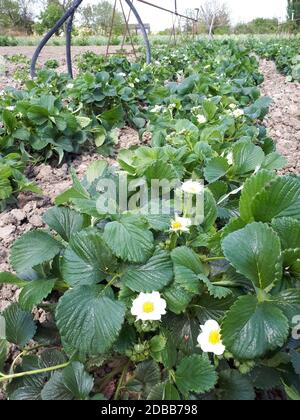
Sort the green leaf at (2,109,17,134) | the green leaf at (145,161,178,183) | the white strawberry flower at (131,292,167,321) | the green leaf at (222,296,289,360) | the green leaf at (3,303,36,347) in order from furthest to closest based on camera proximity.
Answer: the green leaf at (2,109,17,134)
the green leaf at (145,161,178,183)
the green leaf at (3,303,36,347)
the white strawberry flower at (131,292,167,321)
the green leaf at (222,296,289,360)

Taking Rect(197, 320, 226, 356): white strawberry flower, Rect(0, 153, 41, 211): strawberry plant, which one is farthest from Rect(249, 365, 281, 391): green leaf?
Rect(0, 153, 41, 211): strawberry plant

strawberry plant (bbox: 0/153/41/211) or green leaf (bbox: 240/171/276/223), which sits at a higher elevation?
green leaf (bbox: 240/171/276/223)

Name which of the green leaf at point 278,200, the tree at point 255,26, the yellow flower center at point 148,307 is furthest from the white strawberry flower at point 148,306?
the tree at point 255,26

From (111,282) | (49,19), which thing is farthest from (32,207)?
(49,19)

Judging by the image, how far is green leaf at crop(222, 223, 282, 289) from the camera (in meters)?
0.84

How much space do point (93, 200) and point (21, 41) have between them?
70.6 ft

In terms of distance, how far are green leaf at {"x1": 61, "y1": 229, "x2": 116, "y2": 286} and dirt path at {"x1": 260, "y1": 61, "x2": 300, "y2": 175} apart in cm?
220

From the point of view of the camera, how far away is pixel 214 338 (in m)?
0.89

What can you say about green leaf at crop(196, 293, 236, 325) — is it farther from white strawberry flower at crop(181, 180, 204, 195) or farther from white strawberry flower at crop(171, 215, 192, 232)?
white strawberry flower at crop(181, 180, 204, 195)

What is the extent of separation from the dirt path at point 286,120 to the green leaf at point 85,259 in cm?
220

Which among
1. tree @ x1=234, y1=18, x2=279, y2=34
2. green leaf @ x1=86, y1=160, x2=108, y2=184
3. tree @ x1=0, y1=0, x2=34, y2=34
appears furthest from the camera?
tree @ x1=234, y1=18, x2=279, y2=34

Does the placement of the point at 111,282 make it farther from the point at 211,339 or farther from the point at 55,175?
the point at 55,175

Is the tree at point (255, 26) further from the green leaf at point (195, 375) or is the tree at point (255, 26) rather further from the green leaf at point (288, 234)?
the green leaf at point (195, 375)

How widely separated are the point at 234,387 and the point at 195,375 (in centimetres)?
10
